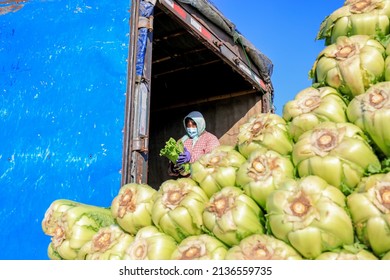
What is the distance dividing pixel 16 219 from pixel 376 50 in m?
4.44

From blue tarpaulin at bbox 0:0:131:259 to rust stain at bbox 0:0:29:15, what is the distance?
12 centimetres

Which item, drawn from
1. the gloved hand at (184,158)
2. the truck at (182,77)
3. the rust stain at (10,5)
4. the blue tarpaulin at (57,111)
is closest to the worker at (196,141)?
the gloved hand at (184,158)

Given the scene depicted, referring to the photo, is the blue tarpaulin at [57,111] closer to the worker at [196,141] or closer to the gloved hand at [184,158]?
the gloved hand at [184,158]

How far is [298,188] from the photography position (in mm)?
1906

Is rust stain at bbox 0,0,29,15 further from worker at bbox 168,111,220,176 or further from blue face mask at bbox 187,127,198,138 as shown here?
blue face mask at bbox 187,127,198,138

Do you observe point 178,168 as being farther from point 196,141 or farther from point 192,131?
point 192,131

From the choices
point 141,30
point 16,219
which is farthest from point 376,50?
point 16,219

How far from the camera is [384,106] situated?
1.97 metres

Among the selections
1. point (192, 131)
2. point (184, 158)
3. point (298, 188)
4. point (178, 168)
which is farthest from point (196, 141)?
point (298, 188)

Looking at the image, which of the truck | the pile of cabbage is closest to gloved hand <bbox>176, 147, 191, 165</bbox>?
the truck

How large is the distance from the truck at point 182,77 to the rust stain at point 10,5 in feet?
5.78

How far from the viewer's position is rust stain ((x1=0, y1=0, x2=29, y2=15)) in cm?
603

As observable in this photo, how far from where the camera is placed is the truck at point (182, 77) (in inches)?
202
